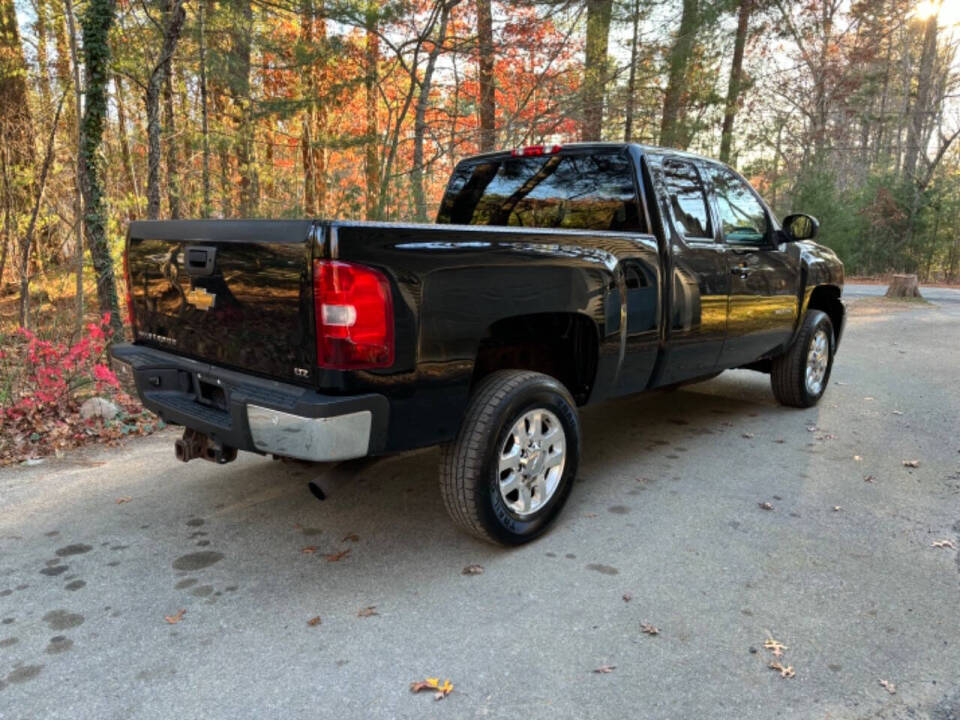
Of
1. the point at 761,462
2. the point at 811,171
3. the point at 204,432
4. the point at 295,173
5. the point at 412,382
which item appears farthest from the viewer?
the point at 811,171

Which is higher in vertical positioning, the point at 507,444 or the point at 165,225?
the point at 165,225

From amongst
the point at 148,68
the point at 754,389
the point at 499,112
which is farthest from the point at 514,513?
the point at 499,112

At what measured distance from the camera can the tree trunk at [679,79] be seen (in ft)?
41.6

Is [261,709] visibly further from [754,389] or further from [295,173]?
[295,173]

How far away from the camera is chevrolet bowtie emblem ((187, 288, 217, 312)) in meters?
2.98

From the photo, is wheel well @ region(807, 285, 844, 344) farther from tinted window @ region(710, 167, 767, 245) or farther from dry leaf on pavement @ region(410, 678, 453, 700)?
dry leaf on pavement @ region(410, 678, 453, 700)

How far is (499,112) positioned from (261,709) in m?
13.0

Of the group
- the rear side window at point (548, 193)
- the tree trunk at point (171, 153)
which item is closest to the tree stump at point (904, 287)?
the rear side window at point (548, 193)

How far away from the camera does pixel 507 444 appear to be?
3.16 m

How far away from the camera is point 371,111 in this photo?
44.4ft

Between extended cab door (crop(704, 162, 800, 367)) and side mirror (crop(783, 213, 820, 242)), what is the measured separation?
4.4 inches

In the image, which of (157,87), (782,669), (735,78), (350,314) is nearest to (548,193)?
(350,314)

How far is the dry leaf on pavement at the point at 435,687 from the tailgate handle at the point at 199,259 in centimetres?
190

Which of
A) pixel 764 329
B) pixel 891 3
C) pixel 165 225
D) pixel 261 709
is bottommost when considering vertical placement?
pixel 261 709
